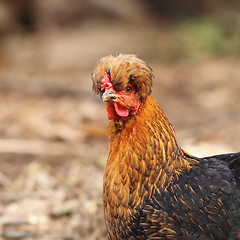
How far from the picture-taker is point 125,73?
11.5ft

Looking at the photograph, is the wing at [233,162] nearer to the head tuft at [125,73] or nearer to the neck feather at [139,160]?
the neck feather at [139,160]

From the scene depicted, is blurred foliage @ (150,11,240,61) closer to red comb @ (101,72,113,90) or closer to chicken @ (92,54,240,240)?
chicken @ (92,54,240,240)

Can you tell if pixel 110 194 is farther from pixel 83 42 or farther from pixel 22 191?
pixel 83 42

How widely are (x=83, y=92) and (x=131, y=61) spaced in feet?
17.8

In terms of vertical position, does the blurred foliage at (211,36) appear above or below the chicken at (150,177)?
above

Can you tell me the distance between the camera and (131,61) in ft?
11.6

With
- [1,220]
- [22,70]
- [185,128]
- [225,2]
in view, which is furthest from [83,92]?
[225,2]

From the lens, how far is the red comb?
3496 millimetres

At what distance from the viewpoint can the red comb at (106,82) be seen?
3.50 meters

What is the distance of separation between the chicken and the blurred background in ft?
4.07

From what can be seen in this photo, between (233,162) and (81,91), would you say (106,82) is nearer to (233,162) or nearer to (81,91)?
(233,162)

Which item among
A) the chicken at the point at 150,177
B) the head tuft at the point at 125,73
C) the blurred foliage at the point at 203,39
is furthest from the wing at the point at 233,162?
the blurred foliage at the point at 203,39

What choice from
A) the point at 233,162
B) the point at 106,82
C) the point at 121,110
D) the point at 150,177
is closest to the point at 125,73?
the point at 106,82

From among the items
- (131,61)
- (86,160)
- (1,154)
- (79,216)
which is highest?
(1,154)
